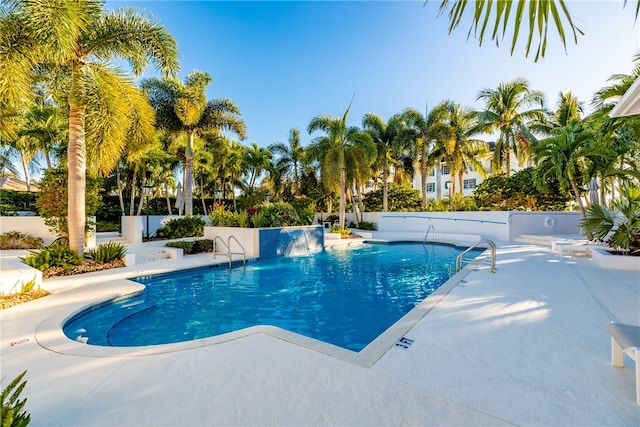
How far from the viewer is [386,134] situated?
21.9 meters

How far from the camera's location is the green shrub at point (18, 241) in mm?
10953

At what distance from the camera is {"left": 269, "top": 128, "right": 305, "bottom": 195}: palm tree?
27.2 meters

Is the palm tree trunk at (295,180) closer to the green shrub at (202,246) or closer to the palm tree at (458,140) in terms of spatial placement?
the palm tree at (458,140)

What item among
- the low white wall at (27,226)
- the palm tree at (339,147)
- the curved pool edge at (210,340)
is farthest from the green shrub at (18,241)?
the palm tree at (339,147)

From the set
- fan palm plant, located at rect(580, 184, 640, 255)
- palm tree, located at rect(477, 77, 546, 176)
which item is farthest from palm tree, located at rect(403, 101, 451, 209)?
fan palm plant, located at rect(580, 184, 640, 255)

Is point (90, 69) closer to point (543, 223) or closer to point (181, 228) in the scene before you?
point (181, 228)

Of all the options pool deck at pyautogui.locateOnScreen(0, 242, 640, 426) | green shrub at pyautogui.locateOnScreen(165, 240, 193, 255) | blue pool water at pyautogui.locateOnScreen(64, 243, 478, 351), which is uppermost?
green shrub at pyautogui.locateOnScreen(165, 240, 193, 255)

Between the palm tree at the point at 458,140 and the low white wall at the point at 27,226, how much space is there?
23311 millimetres

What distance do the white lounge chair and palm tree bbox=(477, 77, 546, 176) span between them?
21.0m

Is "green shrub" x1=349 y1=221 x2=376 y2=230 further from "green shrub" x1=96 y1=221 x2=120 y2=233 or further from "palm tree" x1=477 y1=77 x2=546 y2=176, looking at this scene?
"green shrub" x1=96 y1=221 x2=120 y2=233

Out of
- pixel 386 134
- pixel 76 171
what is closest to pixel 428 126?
pixel 386 134

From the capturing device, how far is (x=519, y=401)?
7.84 ft

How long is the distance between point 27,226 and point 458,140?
26.0 m

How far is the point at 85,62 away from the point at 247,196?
18.8 metres
